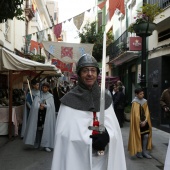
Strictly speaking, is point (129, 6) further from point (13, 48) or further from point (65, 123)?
point (65, 123)

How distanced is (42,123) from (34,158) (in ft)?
4.09

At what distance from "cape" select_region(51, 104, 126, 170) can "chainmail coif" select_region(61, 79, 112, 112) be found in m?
0.04

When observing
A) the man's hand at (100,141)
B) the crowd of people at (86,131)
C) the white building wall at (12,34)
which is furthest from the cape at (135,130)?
the white building wall at (12,34)

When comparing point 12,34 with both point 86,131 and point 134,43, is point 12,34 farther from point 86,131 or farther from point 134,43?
point 86,131

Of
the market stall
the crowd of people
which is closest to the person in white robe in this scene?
the market stall

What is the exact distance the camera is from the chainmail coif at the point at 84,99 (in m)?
2.88

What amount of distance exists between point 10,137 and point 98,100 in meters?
7.18

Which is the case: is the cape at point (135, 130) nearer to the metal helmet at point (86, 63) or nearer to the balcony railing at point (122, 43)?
the metal helmet at point (86, 63)

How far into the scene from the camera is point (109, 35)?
81.0ft

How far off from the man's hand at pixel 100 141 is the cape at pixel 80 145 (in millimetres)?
47

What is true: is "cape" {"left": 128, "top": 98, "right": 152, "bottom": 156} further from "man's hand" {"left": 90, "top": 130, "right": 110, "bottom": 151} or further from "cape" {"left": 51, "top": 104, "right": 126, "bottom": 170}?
"man's hand" {"left": 90, "top": 130, "right": 110, "bottom": 151}

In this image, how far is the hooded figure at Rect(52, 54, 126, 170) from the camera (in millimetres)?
2750

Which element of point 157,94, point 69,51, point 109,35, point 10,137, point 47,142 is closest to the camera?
point 47,142

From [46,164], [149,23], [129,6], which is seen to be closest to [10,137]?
[46,164]
